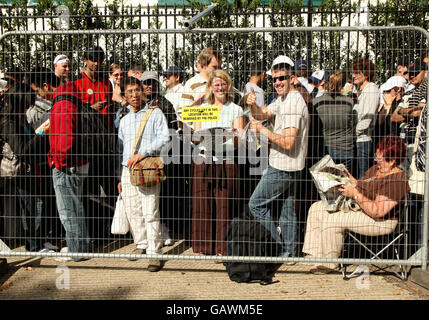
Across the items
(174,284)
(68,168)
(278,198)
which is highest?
(68,168)

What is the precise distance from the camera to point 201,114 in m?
4.60

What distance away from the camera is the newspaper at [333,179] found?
4.86 metres

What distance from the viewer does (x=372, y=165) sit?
5129 mm

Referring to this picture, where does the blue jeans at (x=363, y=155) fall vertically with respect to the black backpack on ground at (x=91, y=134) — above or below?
below

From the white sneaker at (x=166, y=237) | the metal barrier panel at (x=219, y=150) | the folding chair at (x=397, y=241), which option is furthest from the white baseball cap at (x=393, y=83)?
the white sneaker at (x=166, y=237)

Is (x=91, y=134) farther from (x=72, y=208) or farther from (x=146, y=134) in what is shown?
(x=72, y=208)

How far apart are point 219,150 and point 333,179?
1.21 metres

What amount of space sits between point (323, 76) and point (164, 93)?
212cm

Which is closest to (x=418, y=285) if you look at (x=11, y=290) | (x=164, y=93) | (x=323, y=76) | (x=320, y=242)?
(x=320, y=242)

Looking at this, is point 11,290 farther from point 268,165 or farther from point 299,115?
point 299,115

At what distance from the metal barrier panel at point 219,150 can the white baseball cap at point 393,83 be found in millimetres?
48

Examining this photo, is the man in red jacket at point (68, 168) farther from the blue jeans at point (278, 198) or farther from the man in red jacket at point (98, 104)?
the blue jeans at point (278, 198)

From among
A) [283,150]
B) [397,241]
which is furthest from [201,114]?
[397,241]

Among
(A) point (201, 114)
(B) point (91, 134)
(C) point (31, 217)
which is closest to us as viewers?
(A) point (201, 114)
